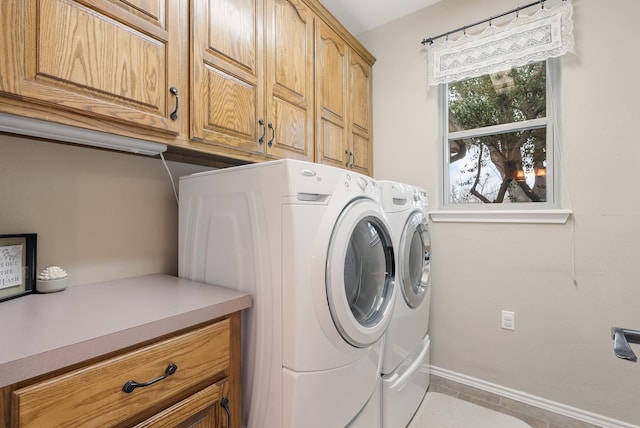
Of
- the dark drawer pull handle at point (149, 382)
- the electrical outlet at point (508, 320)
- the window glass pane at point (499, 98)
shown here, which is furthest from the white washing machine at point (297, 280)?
the window glass pane at point (499, 98)

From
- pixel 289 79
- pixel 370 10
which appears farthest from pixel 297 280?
pixel 370 10

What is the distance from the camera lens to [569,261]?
1.80 m

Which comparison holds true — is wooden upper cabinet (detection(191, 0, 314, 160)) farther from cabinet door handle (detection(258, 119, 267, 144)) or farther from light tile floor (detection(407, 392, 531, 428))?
light tile floor (detection(407, 392, 531, 428))

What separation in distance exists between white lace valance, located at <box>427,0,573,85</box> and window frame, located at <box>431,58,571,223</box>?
0.49ft

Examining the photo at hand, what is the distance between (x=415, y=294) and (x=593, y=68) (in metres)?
1.68

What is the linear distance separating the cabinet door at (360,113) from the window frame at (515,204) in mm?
560

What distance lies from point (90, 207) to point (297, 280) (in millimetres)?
1004

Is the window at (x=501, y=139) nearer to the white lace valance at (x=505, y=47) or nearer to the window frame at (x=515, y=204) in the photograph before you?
the window frame at (x=515, y=204)

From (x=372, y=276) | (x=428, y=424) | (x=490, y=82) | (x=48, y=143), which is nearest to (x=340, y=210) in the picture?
(x=372, y=276)

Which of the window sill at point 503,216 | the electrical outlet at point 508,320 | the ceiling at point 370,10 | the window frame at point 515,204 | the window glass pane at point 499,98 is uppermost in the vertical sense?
the ceiling at point 370,10

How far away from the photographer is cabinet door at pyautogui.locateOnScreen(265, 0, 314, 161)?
1.58 meters

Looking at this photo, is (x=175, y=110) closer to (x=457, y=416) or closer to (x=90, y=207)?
(x=90, y=207)

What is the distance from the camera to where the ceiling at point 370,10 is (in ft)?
7.36

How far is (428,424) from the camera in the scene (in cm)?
172
